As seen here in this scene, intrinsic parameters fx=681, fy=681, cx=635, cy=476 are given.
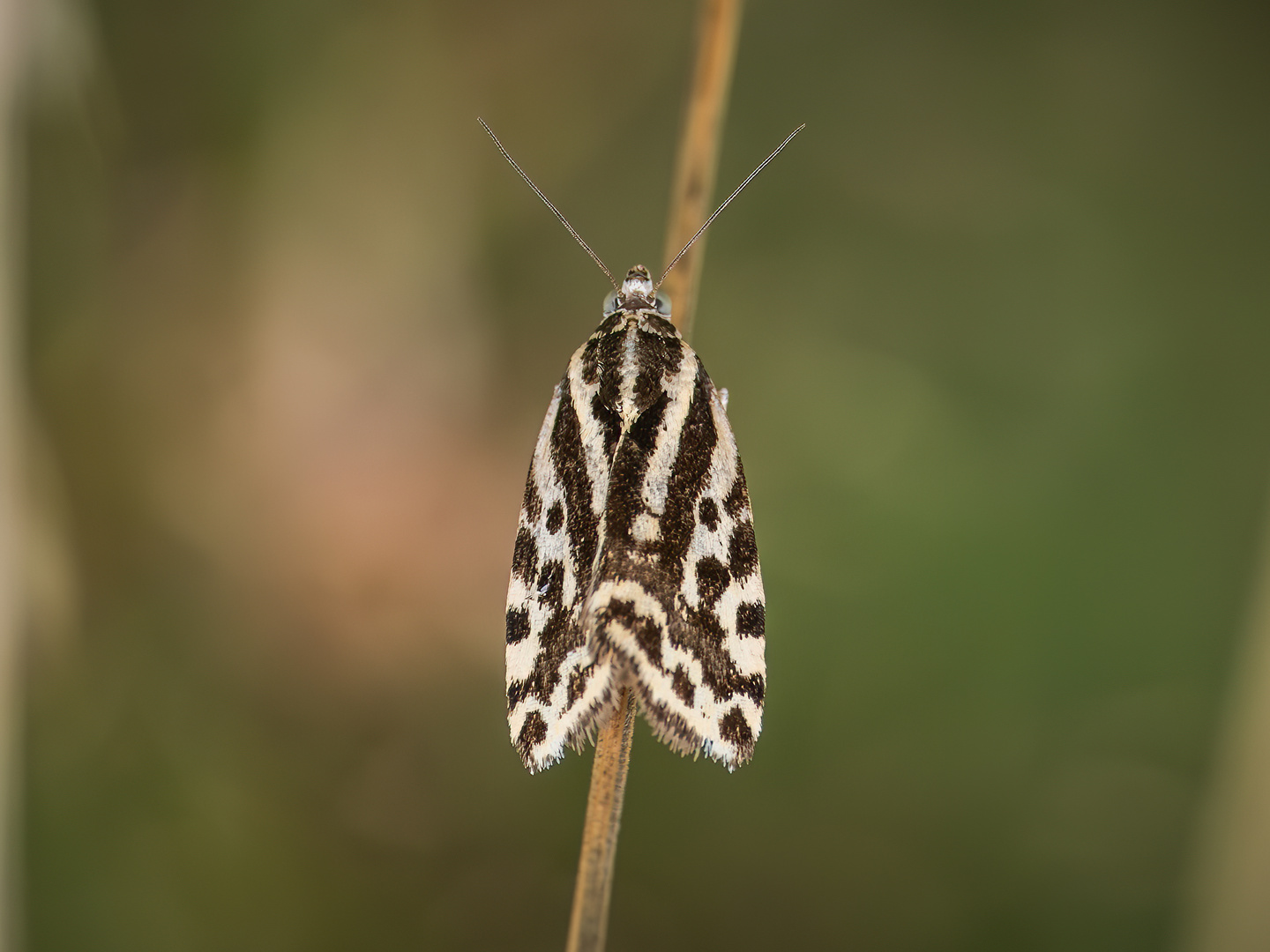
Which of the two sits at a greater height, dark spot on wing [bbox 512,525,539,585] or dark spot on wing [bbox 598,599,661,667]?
dark spot on wing [bbox 512,525,539,585]

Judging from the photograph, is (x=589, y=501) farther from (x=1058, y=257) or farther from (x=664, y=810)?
(x=1058, y=257)

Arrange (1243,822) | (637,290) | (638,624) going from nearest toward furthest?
(638,624), (637,290), (1243,822)

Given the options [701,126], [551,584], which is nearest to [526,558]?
[551,584]

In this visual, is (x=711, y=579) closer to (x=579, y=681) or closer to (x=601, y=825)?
(x=579, y=681)

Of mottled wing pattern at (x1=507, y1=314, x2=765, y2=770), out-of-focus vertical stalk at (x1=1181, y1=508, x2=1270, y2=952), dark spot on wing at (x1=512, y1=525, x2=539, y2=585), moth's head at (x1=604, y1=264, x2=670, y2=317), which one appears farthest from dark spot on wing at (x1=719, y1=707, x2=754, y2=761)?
out-of-focus vertical stalk at (x1=1181, y1=508, x2=1270, y2=952)

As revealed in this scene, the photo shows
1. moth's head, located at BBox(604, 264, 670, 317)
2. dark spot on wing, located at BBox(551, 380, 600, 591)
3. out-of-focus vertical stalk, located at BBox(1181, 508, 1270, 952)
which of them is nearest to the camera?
dark spot on wing, located at BBox(551, 380, 600, 591)

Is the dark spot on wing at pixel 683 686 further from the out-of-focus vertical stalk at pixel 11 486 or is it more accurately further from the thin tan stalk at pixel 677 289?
the out-of-focus vertical stalk at pixel 11 486

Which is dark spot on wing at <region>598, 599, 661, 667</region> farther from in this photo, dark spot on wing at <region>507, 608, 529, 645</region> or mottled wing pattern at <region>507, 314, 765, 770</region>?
dark spot on wing at <region>507, 608, 529, 645</region>
